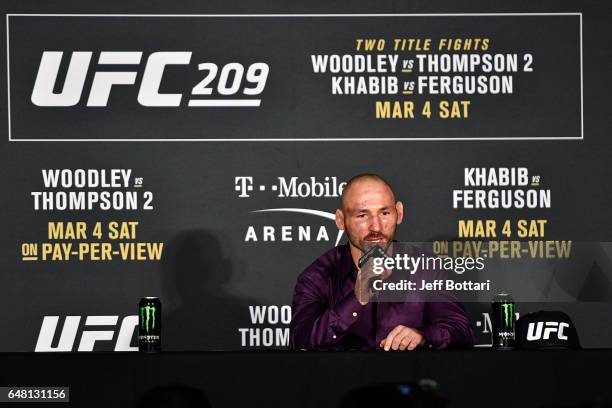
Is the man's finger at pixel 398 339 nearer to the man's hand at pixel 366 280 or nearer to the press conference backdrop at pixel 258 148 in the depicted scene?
the man's hand at pixel 366 280

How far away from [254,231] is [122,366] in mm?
2239

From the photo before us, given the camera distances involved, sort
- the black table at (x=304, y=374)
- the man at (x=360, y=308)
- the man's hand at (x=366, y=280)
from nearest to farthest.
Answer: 1. the black table at (x=304, y=374)
2. the man's hand at (x=366, y=280)
3. the man at (x=360, y=308)

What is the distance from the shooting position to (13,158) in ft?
16.6

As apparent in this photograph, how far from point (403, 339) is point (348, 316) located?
1.50 ft

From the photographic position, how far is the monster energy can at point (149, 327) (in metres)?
3.09

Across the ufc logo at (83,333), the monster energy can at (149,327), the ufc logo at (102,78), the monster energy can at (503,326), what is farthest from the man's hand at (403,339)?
the ufc logo at (102,78)

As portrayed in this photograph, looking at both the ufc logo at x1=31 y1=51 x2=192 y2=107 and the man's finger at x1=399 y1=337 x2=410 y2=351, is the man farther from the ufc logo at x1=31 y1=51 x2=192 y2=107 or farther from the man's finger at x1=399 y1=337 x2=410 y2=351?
the ufc logo at x1=31 y1=51 x2=192 y2=107

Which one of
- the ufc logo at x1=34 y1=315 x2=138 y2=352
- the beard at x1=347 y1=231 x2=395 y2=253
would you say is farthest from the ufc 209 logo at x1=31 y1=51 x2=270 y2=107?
the beard at x1=347 y1=231 x2=395 y2=253

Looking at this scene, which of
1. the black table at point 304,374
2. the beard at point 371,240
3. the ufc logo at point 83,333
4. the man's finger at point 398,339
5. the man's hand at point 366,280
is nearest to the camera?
the black table at point 304,374

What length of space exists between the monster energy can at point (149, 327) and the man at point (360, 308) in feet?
1.97

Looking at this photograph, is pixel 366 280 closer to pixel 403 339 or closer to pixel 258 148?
pixel 403 339

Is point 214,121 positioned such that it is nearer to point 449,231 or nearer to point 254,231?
point 254,231

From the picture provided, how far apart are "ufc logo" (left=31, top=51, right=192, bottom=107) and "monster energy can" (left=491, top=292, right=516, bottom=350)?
238cm

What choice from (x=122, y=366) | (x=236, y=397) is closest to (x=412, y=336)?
(x=236, y=397)
